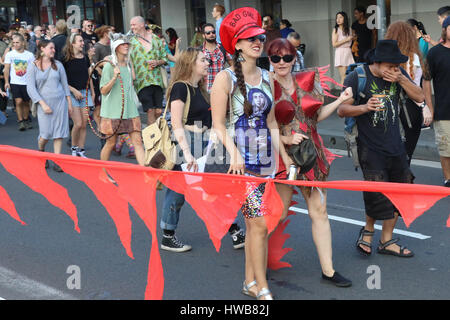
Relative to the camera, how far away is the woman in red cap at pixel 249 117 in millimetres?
4410

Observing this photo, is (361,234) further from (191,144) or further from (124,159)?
(124,159)

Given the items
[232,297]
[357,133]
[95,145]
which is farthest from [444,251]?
[95,145]

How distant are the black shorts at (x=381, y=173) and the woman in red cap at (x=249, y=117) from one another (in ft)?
3.35

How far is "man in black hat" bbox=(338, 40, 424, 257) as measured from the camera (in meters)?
5.18

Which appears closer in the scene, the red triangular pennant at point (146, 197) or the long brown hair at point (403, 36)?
the red triangular pennant at point (146, 197)

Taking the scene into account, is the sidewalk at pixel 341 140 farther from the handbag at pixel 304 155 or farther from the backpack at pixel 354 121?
the handbag at pixel 304 155

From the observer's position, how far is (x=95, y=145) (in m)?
11.5

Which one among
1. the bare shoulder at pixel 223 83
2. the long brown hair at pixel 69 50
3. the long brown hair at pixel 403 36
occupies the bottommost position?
the bare shoulder at pixel 223 83

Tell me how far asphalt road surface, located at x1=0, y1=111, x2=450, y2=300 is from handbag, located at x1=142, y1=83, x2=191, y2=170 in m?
0.77

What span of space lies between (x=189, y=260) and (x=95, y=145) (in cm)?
625

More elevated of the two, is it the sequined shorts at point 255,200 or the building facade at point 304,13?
the building facade at point 304,13

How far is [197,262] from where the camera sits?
559 cm

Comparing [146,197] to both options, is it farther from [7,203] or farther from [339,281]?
[7,203]

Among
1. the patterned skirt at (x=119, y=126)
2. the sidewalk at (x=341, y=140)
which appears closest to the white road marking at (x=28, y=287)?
the patterned skirt at (x=119, y=126)
